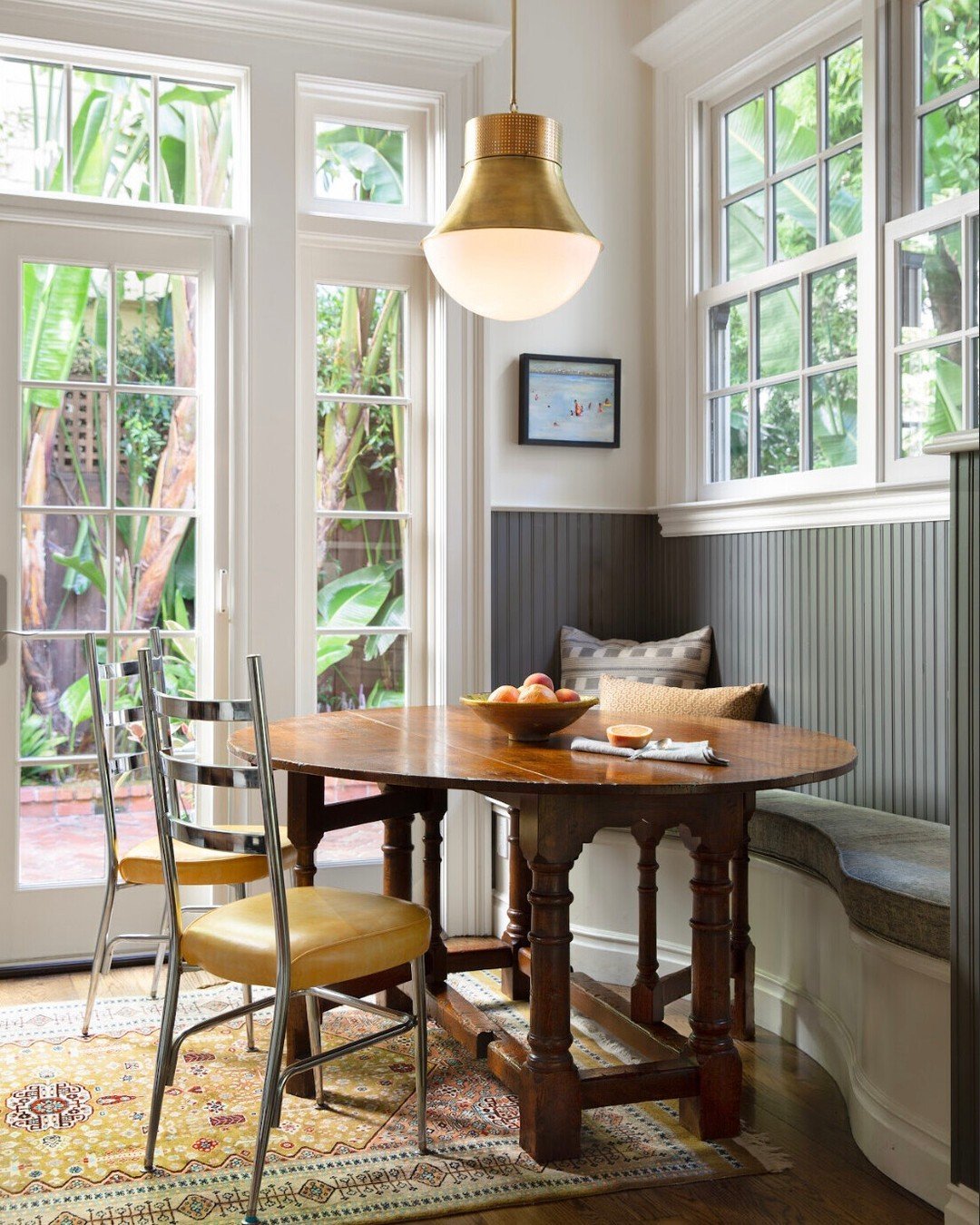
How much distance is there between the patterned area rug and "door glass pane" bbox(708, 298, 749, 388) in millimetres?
2234

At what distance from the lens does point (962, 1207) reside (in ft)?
6.96

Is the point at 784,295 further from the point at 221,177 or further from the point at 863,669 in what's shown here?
the point at 221,177

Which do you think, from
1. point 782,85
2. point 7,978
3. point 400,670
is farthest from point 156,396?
point 782,85

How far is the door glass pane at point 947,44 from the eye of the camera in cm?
314

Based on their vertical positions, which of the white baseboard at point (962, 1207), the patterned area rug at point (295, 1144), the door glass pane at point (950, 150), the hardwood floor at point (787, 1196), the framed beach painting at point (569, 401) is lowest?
the hardwood floor at point (787, 1196)

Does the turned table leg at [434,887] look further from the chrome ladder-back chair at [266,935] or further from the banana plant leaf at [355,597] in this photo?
the banana plant leaf at [355,597]

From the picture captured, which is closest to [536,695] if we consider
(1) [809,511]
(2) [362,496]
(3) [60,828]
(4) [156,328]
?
(1) [809,511]

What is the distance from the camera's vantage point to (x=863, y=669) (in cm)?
346

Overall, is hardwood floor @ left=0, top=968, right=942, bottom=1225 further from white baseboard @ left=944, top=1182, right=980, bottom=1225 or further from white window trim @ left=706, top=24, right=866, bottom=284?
white window trim @ left=706, top=24, right=866, bottom=284

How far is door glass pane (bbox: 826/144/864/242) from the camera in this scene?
11.7ft

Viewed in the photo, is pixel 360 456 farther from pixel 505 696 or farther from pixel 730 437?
pixel 505 696

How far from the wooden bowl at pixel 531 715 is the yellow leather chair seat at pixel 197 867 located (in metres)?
0.71

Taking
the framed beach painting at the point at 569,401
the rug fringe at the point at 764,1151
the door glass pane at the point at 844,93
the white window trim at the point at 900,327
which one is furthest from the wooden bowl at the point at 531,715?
the door glass pane at the point at 844,93

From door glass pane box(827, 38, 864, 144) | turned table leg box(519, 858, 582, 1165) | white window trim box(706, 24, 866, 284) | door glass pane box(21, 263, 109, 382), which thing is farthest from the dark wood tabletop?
door glass pane box(827, 38, 864, 144)
